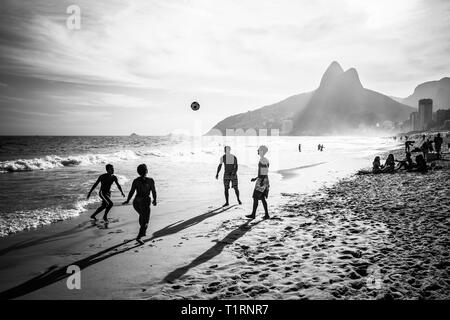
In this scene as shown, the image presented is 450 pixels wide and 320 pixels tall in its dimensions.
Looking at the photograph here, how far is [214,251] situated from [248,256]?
2.76ft

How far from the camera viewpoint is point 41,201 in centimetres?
1118

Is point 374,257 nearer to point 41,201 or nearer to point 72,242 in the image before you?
point 72,242

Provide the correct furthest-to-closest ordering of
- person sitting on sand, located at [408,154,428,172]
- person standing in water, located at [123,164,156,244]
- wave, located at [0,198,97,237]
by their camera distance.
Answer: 1. person sitting on sand, located at [408,154,428,172]
2. wave, located at [0,198,97,237]
3. person standing in water, located at [123,164,156,244]

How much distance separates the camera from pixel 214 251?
5.74 metres

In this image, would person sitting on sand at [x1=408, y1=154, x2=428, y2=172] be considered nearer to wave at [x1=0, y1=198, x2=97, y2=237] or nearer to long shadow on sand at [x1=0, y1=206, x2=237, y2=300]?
long shadow on sand at [x1=0, y1=206, x2=237, y2=300]

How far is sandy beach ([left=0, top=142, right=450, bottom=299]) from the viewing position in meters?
4.07

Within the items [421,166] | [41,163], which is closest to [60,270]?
[421,166]

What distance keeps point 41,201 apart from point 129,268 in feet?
29.2

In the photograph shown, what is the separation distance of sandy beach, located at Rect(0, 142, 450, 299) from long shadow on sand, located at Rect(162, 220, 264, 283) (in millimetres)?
23

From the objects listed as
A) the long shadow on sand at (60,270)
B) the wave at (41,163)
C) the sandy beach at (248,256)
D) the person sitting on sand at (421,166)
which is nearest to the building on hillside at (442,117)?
the person sitting on sand at (421,166)

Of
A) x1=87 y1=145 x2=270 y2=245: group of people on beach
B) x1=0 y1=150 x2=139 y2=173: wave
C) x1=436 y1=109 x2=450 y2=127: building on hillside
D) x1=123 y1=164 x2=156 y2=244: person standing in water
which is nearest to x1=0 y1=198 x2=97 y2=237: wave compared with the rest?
x1=87 y1=145 x2=270 y2=245: group of people on beach

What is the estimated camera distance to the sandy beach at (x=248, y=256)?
13.4ft

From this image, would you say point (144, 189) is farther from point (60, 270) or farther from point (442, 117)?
point (442, 117)
